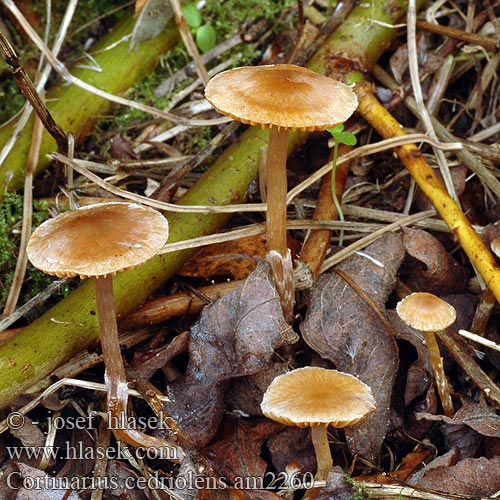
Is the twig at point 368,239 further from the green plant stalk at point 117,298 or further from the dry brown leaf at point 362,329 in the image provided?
the green plant stalk at point 117,298

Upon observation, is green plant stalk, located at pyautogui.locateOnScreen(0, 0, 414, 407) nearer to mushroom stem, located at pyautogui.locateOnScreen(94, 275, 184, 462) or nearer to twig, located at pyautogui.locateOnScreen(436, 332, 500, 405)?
mushroom stem, located at pyautogui.locateOnScreen(94, 275, 184, 462)

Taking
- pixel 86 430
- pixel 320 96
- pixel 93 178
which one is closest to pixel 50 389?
pixel 86 430

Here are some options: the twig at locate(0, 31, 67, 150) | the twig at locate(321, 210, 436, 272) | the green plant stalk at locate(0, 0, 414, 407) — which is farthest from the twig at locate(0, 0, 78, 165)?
the twig at locate(321, 210, 436, 272)

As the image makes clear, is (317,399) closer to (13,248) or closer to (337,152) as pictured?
(337,152)

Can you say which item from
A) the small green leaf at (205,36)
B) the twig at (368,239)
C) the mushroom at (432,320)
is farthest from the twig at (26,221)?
the mushroom at (432,320)

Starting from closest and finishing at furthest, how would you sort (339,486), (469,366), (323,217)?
(339,486)
(469,366)
(323,217)

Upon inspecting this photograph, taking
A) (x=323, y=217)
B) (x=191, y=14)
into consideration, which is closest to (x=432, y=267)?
(x=323, y=217)

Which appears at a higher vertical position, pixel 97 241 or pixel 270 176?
pixel 97 241
